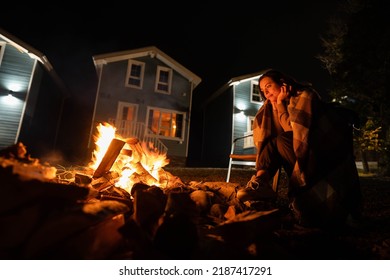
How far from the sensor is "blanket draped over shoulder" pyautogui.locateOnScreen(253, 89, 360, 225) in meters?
2.00

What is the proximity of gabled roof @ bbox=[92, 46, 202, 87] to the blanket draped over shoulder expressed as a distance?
12987 mm

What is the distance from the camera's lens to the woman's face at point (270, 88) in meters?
2.58

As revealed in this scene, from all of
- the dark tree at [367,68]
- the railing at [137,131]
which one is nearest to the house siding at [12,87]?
the railing at [137,131]

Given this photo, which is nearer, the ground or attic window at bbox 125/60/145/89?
the ground

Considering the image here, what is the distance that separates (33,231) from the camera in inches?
47.5

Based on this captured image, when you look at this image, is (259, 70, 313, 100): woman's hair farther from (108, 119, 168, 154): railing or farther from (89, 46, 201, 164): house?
(89, 46, 201, 164): house

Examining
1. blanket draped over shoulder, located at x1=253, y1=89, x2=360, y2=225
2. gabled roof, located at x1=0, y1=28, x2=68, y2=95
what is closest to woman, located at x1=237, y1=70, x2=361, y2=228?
blanket draped over shoulder, located at x1=253, y1=89, x2=360, y2=225

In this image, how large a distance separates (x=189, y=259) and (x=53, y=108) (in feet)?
55.9

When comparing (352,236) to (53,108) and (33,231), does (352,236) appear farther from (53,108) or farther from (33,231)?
(53,108)

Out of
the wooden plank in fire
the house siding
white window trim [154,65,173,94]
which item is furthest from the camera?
white window trim [154,65,173,94]

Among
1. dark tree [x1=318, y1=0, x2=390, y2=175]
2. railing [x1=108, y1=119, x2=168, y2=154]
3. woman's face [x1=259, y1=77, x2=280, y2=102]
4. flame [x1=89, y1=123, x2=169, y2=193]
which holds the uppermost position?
dark tree [x1=318, y1=0, x2=390, y2=175]

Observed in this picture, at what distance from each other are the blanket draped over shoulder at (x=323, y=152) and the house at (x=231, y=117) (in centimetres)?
1126

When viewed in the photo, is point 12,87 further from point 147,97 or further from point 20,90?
point 147,97

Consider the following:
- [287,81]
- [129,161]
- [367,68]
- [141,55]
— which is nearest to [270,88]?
[287,81]
